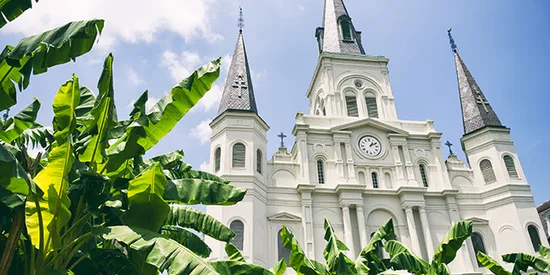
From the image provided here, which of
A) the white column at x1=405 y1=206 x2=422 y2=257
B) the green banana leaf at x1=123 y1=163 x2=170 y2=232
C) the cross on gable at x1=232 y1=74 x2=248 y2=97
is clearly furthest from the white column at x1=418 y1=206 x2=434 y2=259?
the green banana leaf at x1=123 y1=163 x2=170 y2=232

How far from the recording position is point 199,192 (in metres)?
6.40

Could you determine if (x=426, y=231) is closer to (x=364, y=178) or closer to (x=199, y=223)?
(x=364, y=178)

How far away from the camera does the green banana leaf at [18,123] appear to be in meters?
7.09

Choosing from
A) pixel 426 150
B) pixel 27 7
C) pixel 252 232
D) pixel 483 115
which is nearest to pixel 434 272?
pixel 27 7

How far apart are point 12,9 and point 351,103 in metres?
22.2

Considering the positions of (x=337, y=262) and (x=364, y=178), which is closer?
(x=337, y=262)

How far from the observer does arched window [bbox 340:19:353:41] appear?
99.7 ft

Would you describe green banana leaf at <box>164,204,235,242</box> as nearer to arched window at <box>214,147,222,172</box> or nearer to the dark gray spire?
arched window at <box>214,147,222,172</box>

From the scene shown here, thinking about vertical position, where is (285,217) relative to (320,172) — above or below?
below

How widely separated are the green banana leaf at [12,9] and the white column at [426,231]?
1977 centimetres

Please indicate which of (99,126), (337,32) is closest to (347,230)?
(99,126)

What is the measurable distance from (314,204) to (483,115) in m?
12.7

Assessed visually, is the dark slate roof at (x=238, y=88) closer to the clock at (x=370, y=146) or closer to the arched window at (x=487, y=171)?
the clock at (x=370, y=146)

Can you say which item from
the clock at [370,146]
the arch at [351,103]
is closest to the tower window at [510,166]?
the clock at [370,146]
